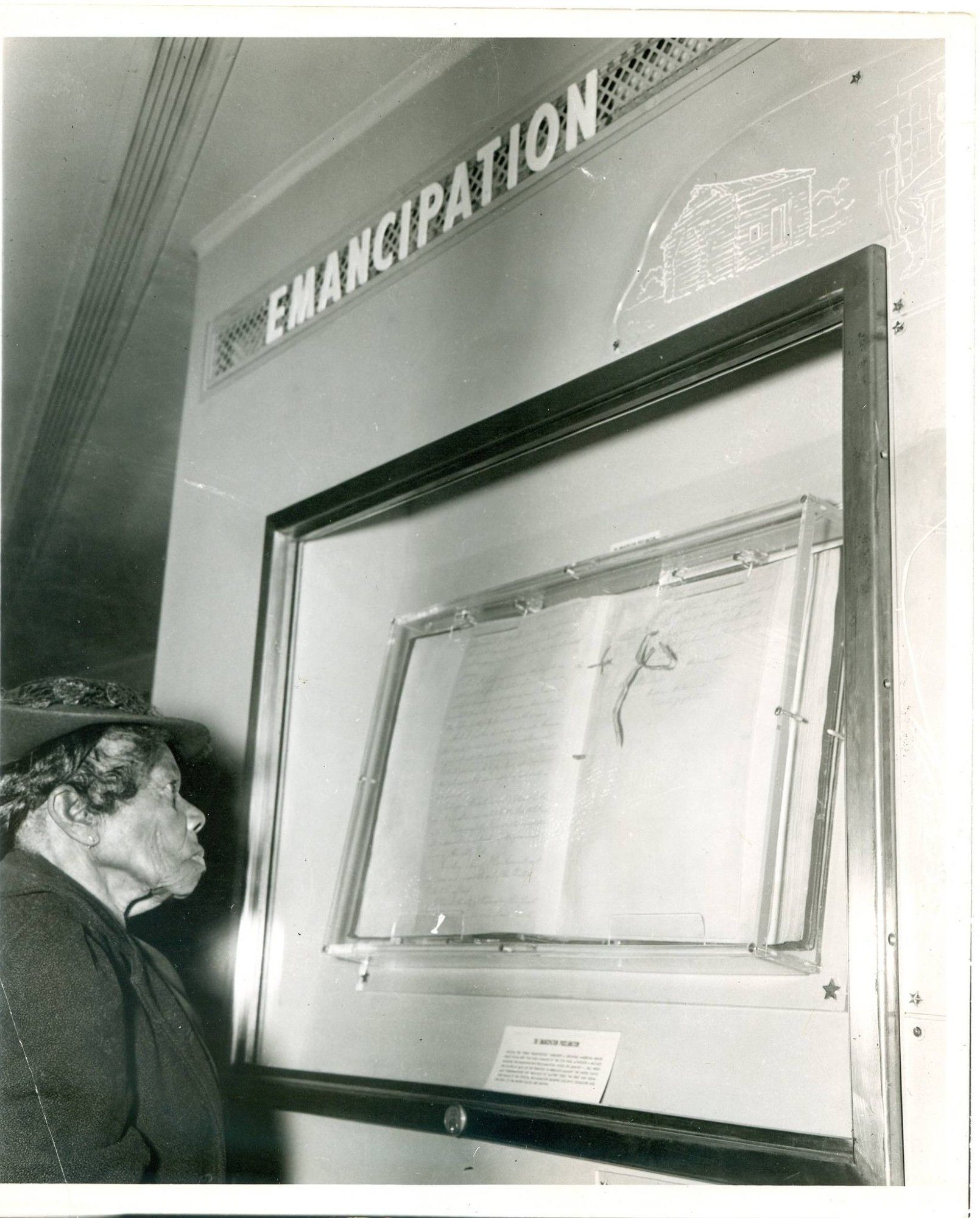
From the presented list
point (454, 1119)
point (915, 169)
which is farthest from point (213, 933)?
point (915, 169)

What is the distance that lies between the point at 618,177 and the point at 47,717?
3.00 ft

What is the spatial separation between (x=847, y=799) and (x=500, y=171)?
3.14ft

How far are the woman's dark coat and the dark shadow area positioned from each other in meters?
0.09

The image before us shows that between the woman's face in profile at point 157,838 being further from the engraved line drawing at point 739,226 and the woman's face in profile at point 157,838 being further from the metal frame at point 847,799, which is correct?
the engraved line drawing at point 739,226

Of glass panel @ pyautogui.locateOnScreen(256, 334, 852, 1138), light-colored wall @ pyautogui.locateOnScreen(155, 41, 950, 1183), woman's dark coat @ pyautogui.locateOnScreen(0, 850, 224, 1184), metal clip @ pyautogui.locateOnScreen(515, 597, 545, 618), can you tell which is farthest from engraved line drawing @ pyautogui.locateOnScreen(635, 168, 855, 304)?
woman's dark coat @ pyautogui.locateOnScreen(0, 850, 224, 1184)

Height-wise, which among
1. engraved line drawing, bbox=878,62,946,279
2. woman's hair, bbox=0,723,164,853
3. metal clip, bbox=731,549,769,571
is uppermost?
engraved line drawing, bbox=878,62,946,279

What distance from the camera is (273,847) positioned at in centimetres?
155

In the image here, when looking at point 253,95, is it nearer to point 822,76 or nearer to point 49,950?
point 822,76

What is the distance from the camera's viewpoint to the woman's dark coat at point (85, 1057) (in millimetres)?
1181

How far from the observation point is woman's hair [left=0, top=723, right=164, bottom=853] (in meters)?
1.36

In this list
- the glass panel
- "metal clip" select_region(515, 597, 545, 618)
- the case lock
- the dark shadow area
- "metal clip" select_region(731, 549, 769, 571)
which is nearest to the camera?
the glass panel

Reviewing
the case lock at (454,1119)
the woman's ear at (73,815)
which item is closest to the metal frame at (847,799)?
the case lock at (454,1119)

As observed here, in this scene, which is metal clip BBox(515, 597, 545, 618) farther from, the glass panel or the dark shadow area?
the dark shadow area

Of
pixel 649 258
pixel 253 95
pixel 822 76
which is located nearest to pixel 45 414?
pixel 253 95
